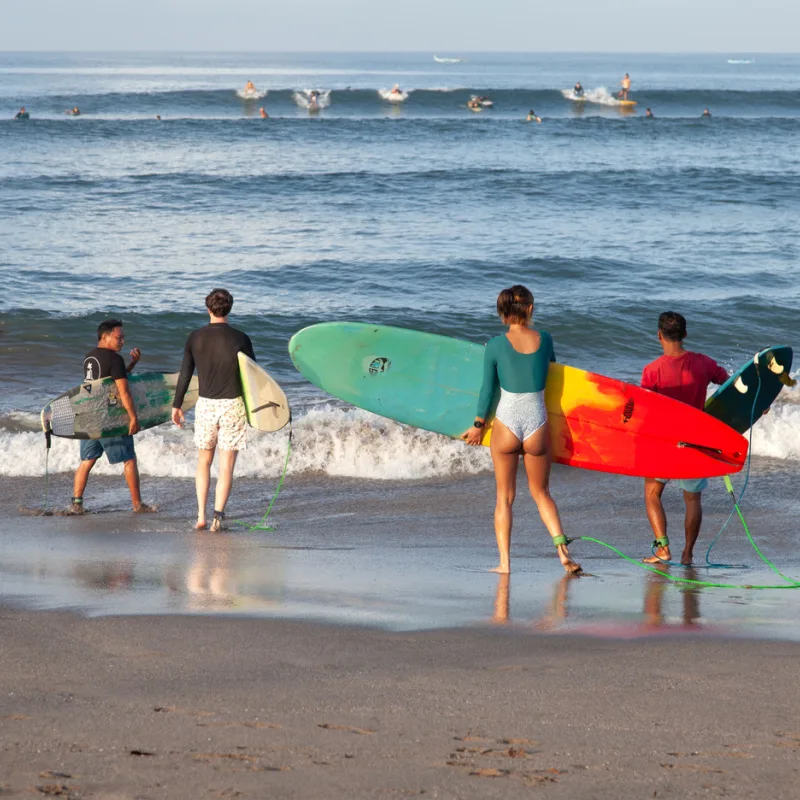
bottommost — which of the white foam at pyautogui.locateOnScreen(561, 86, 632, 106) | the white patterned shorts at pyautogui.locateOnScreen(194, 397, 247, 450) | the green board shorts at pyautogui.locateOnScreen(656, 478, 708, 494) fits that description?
the green board shorts at pyautogui.locateOnScreen(656, 478, 708, 494)

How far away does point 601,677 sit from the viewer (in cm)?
353

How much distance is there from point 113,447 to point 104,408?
29cm

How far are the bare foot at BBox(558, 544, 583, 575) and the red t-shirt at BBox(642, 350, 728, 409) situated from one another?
112 cm

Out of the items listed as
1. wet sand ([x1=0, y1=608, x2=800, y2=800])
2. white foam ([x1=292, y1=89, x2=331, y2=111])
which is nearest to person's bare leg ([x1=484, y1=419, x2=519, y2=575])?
wet sand ([x1=0, y1=608, x2=800, y2=800])

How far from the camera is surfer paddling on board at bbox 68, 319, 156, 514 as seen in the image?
21.7 feet

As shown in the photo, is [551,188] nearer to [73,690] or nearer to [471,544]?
[471,544]

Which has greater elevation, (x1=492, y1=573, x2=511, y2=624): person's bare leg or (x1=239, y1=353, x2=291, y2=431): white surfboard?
(x1=239, y1=353, x2=291, y2=431): white surfboard

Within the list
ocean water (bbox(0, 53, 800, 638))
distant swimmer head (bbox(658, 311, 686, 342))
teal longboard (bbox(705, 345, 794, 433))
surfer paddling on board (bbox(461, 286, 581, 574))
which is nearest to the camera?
ocean water (bbox(0, 53, 800, 638))

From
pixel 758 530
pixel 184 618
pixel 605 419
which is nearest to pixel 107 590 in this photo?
pixel 184 618

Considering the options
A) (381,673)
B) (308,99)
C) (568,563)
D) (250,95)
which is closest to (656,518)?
(568,563)

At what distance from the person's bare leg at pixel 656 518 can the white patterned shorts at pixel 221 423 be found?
246cm

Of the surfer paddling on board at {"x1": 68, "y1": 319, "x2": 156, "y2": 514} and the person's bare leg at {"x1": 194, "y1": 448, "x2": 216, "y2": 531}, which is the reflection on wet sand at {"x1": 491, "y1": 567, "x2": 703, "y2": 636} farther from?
the surfer paddling on board at {"x1": 68, "y1": 319, "x2": 156, "y2": 514}

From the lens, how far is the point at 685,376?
5.59 meters

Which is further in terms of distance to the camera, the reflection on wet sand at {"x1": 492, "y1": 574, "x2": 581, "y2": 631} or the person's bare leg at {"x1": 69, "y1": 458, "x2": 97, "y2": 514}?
the person's bare leg at {"x1": 69, "y1": 458, "x2": 97, "y2": 514}
